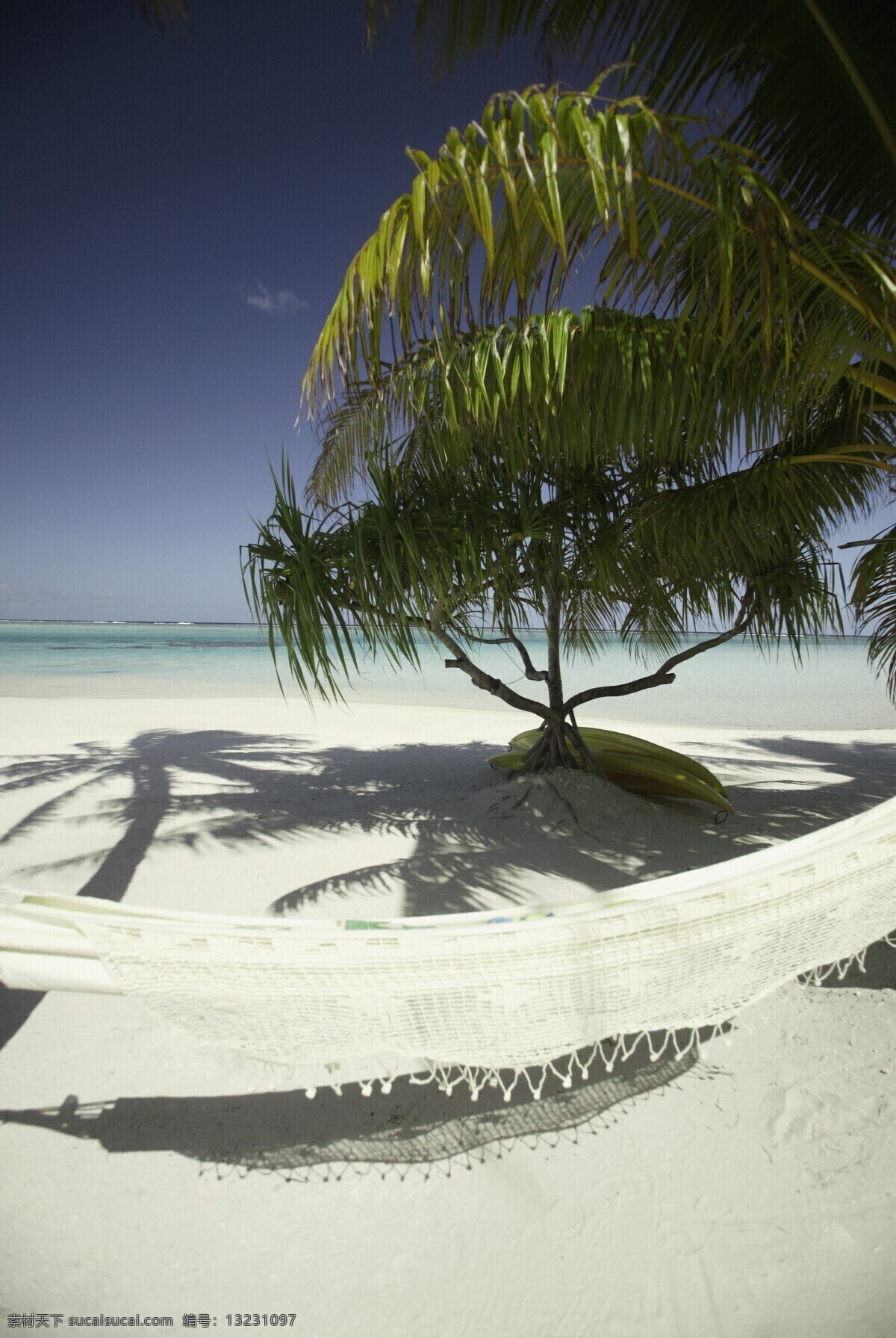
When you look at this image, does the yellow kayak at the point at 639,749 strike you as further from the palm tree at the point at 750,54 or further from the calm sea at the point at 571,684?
the palm tree at the point at 750,54

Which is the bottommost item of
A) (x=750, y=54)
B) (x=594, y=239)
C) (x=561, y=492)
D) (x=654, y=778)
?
(x=654, y=778)

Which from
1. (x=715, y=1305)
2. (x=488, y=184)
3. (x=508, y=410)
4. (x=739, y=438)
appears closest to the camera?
(x=715, y=1305)

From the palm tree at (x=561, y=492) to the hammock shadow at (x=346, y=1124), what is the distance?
60.2 inches

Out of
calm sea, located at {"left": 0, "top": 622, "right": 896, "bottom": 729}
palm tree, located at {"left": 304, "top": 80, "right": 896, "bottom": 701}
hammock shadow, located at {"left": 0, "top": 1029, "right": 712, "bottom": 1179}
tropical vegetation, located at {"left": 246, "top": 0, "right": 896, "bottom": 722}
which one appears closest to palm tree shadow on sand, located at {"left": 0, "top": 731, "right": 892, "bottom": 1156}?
hammock shadow, located at {"left": 0, "top": 1029, "right": 712, "bottom": 1179}

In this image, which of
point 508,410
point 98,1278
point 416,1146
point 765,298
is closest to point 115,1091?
point 98,1278

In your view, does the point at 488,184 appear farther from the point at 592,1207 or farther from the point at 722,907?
the point at 592,1207

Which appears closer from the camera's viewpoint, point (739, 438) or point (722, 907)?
point (722, 907)

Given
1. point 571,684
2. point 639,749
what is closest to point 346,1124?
point 639,749

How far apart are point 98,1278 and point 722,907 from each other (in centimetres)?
131

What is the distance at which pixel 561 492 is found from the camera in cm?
320

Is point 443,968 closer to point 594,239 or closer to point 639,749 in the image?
point 594,239

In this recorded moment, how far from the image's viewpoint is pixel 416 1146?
133 cm

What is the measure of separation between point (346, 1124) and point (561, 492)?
2.83 m

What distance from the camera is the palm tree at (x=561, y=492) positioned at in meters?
2.23
